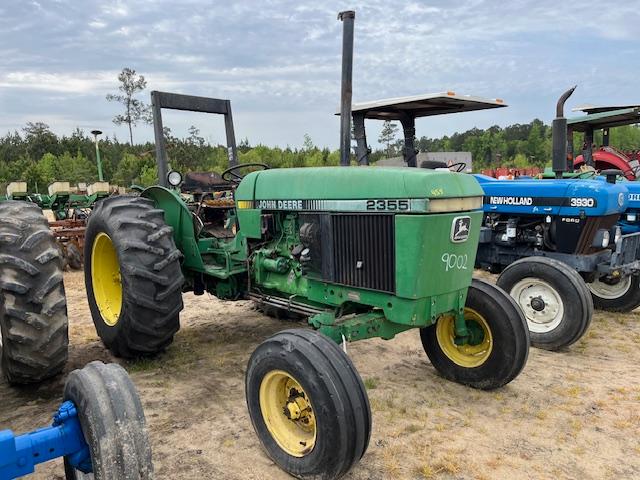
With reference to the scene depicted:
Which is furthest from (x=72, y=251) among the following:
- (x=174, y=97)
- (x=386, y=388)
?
(x=386, y=388)

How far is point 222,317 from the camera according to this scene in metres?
5.63

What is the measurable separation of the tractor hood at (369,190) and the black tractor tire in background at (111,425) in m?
1.65

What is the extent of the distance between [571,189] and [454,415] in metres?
2.91

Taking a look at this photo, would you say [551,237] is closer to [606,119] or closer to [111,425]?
[606,119]

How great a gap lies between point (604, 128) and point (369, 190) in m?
6.74

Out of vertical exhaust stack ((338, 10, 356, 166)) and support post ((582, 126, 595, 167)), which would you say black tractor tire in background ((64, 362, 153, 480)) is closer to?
vertical exhaust stack ((338, 10, 356, 166))

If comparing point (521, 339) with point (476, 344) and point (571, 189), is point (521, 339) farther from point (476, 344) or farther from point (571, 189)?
point (571, 189)

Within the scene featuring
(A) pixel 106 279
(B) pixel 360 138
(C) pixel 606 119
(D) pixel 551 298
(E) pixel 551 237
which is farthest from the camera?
(C) pixel 606 119

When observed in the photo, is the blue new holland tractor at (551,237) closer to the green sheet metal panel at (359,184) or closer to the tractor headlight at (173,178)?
the green sheet metal panel at (359,184)

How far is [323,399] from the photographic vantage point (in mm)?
2549

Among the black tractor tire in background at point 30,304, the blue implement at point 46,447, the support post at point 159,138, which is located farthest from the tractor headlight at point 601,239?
the blue implement at point 46,447

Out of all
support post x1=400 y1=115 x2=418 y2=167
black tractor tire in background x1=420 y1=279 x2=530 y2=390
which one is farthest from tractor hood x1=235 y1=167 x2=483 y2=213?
support post x1=400 y1=115 x2=418 y2=167

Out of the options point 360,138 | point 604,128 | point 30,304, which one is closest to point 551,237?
point 360,138

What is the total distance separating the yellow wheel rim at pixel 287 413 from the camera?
9.16 feet
